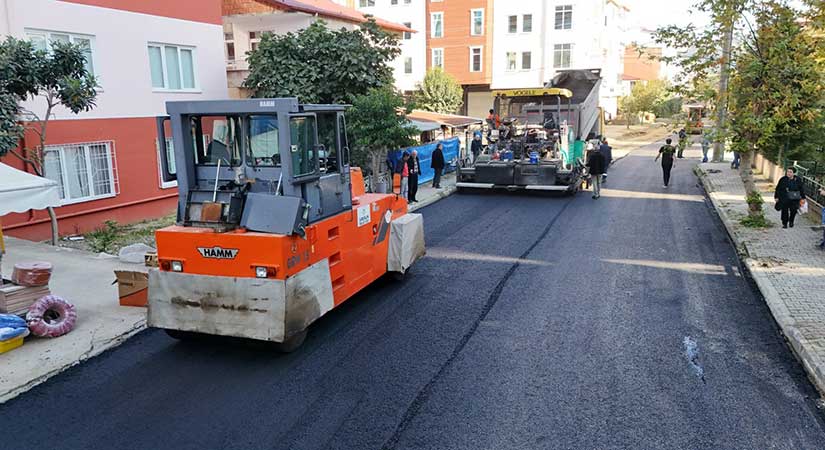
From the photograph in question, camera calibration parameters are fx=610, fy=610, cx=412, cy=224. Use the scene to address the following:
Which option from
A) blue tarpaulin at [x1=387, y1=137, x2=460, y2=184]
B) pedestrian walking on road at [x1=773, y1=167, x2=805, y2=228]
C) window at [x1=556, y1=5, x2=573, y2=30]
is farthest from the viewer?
window at [x1=556, y1=5, x2=573, y2=30]

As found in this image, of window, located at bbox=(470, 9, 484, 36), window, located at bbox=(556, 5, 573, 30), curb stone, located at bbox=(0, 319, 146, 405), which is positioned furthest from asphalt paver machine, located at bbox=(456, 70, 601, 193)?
window, located at bbox=(470, 9, 484, 36)

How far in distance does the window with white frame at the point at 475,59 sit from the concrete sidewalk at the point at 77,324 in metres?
37.7

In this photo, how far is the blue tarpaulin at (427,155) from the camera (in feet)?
63.2

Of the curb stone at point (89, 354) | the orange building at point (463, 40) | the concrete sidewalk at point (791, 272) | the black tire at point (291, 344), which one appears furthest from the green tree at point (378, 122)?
the orange building at point (463, 40)

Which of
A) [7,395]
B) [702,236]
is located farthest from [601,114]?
[7,395]

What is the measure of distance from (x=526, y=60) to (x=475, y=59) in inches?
150

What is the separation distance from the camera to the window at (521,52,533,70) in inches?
1734

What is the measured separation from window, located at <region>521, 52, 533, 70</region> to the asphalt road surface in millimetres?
36250

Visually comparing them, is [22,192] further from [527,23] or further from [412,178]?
[527,23]

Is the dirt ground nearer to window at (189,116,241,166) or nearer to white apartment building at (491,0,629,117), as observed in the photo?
window at (189,116,241,166)

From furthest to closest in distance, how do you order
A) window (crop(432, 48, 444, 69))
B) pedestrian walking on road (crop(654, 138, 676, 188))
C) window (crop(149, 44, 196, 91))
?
window (crop(432, 48, 444, 69)) → pedestrian walking on road (crop(654, 138, 676, 188)) → window (crop(149, 44, 196, 91))

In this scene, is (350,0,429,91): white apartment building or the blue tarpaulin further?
(350,0,429,91): white apartment building

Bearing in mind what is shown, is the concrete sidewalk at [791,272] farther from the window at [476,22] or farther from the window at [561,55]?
the window at [476,22]

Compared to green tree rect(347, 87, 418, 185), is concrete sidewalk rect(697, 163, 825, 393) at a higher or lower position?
lower
